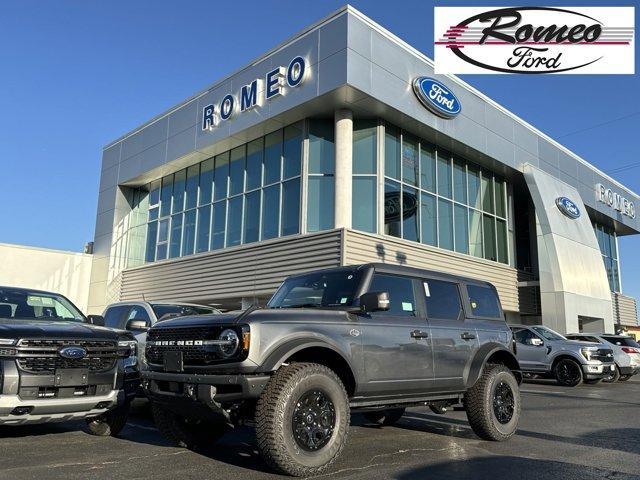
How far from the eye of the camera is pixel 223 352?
15.4 ft

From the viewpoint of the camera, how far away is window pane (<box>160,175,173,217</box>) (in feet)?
83.2

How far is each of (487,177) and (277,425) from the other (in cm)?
2161

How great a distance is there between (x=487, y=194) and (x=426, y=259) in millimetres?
6270

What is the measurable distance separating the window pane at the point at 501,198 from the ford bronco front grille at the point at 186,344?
21481 millimetres

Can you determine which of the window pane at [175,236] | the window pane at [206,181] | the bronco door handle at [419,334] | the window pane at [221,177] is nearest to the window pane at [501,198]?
the window pane at [221,177]

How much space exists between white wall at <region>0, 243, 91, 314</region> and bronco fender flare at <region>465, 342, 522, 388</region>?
2294 centimetres

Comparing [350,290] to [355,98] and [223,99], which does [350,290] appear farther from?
[223,99]

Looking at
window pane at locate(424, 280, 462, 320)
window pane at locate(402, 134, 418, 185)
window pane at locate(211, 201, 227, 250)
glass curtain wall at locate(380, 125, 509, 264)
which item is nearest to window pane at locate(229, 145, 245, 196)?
window pane at locate(211, 201, 227, 250)

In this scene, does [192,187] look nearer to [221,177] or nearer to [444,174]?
[221,177]

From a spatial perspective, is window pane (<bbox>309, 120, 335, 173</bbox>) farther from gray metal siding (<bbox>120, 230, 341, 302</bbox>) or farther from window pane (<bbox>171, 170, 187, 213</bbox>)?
window pane (<bbox>171, 170, 187, 213</bbox>)

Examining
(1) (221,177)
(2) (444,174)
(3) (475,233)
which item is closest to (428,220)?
(2) (444,174)

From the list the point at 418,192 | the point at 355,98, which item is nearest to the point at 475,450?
the point at 355,98

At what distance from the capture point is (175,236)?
80.3 feet

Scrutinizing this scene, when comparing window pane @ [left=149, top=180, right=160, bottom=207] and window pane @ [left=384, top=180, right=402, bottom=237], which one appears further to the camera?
window pane @ [left=149, top=180, right=160, bottom=207]
